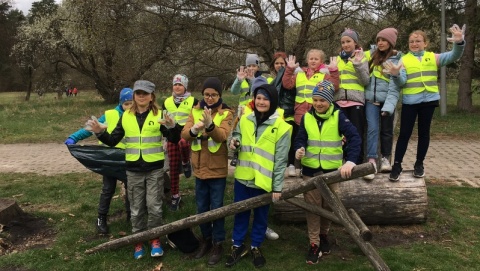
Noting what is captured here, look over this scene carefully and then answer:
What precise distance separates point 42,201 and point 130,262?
117 inches

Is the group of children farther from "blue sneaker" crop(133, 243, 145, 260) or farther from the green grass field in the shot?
the green grass field

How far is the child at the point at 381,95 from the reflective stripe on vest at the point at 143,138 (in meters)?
2.56

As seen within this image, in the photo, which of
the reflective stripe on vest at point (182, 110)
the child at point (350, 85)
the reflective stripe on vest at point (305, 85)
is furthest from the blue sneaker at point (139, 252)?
the child at point (350, 85)

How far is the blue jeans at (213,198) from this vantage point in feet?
A: 15.1

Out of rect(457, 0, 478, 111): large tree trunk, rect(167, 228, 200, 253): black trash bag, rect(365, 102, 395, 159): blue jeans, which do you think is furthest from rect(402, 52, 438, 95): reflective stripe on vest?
rect(457, 0, 478, 111): large tree trunk

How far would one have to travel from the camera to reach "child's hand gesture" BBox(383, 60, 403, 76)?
484 cm

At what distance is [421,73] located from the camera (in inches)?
202

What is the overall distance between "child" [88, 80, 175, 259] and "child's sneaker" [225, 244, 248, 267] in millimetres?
793

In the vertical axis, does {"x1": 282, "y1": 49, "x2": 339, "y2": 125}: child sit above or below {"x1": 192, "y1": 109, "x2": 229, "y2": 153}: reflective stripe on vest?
above

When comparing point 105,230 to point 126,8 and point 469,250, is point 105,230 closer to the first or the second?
point 469,250

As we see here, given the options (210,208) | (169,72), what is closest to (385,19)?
(169,72)

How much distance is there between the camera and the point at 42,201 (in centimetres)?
677

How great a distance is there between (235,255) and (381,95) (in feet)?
8.78

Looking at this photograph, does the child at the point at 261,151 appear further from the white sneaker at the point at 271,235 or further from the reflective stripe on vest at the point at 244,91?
the reflective stripe on vest at the point at 244,91
